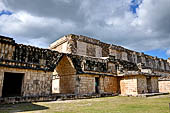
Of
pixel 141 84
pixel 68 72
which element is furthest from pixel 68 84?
pixel 141 84

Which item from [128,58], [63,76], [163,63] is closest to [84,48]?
[63,76]

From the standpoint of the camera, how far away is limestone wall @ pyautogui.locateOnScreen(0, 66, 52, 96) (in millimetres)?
9992

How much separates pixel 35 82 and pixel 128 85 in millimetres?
9030

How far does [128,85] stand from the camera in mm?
14898

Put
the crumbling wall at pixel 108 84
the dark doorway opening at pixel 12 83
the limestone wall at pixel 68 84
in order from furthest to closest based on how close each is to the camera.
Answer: the crumbling wall at pixel 108 84 → the dark doorway opening at pixel 12 83 → the limestone wall at pixel 68 84

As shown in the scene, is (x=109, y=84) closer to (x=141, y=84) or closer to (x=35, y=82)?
(x=141, y=84)

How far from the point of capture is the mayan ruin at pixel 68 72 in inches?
394

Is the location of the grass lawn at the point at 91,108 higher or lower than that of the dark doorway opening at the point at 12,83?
lower

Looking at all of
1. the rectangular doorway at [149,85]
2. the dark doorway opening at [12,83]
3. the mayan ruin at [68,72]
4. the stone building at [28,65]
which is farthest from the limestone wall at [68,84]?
the rectangular doorway at [149,85]

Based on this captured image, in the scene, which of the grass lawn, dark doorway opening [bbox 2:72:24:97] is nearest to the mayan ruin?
dark doorway opening [bbox 2:72:24:97]

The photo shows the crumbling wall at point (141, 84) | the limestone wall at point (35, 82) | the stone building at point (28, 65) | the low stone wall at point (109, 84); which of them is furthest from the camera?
the low stone wall at point (109, 84)

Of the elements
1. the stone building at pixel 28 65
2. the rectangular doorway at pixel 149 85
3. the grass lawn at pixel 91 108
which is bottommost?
the grass lawn at pixel 91 108

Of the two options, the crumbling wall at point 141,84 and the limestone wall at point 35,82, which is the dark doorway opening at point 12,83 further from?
the crumbling wall at point 141,84

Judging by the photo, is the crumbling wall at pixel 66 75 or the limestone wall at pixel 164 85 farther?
the limestone wall at pixel 164 85
